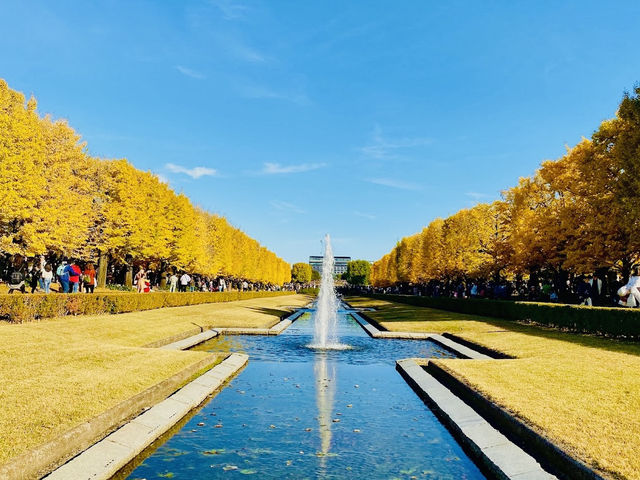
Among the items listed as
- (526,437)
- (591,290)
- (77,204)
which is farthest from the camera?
(77,204)

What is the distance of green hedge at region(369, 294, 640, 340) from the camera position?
1844cm

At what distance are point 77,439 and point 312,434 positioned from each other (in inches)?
127

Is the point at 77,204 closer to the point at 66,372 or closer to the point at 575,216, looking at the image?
the point at 66,372

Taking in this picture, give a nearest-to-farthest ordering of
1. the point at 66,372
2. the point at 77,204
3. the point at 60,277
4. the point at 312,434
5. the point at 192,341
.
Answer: the point at 312,434, the point at 66,372, the point at 192,341, the point at 60,277, the point at 77,204

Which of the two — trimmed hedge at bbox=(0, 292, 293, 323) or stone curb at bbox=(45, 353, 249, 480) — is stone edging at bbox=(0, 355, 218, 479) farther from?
trimmed hedge at bbox=(0, 292, 293, 323)

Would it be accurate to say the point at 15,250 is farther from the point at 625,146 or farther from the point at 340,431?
the point at 625,146

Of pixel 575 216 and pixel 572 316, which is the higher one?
pixel 575 216

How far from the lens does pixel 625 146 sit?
992 inches

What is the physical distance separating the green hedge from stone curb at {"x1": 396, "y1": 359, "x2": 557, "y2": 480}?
10.6 metres

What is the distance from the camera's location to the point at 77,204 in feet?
124

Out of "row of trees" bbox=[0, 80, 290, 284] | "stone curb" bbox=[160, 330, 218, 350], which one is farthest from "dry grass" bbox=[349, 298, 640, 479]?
"row of trees" bbox=[0, 80, 290, 284]

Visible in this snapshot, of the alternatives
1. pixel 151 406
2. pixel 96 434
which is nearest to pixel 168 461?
pixel 96 434

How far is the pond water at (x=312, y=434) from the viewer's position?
653 cm

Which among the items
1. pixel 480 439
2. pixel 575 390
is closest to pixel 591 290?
pixel 575 390
